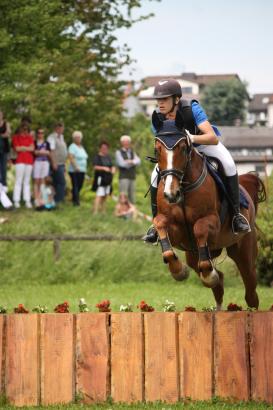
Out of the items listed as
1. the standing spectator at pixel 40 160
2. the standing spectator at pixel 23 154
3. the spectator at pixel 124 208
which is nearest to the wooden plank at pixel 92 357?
the standing spectator at pixel 23 154

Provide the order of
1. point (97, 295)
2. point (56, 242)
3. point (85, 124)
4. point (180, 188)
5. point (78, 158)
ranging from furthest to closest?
point (85, 124), point (78, 158), point (56, 242), point (97, 295), point (180, 188)

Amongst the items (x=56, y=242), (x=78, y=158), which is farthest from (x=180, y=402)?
(x=78, y=158)

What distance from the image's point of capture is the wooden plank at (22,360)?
29.7 feet

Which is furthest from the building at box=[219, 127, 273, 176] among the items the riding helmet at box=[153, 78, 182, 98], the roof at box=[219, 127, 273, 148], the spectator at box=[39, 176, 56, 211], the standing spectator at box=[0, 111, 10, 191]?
the riding helmet at box=[153, 78, 182, 98]

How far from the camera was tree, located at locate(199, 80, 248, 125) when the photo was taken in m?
100

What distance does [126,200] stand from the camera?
24.7 m

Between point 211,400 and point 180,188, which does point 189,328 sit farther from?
point 180,188

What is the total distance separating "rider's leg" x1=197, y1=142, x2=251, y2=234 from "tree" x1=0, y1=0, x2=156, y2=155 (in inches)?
565

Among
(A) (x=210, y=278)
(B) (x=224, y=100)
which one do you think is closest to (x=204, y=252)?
(A) (x=210, y=278)

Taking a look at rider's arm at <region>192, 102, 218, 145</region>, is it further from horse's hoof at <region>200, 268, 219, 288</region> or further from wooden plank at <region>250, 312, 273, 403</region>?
wooden plank at <region>250, 312, 273, 403</region>

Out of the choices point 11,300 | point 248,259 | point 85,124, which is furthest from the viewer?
point 85,124

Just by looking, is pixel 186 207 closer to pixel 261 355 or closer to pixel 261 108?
pixel 261 355

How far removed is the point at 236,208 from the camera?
35.5ft

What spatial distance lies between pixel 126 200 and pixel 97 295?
7.08m
